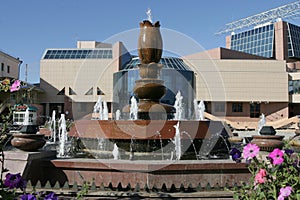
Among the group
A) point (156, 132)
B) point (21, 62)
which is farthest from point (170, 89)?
point (156, 132)

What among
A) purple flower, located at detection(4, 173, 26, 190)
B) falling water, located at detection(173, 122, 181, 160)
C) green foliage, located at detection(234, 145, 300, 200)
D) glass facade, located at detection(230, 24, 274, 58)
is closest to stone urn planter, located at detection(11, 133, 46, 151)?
purple flower, located at detection(4, 173, 26, 190)

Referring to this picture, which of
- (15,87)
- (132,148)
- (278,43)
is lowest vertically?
(132,148)

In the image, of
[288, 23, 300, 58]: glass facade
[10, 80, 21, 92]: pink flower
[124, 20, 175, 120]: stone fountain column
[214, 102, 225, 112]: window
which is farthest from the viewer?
[288, 23, 300, 58]: glass facade

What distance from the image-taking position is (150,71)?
31.1ft

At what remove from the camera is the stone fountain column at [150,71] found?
911 centimetres

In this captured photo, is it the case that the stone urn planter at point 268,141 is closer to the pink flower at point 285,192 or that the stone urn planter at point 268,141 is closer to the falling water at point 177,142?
the falling water at point 177,142

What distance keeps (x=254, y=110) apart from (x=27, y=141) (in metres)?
44.3

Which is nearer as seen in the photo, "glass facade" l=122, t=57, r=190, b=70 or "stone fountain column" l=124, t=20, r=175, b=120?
"stone fountain column" l=124, t=20, r=175, b=120

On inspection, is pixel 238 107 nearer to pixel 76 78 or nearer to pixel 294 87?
pixel 294 87

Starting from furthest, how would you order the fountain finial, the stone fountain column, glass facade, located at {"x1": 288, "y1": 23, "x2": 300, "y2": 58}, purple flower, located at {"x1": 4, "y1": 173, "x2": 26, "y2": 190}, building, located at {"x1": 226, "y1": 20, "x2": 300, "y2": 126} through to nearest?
glass facade, located at {"x1": 288, "y1": 23, "x2": 300, "y2": 58}, building, located at {"x1": 226, "y1": 20, "x2": 300, "y2": 126}, the fountain finial, the stone fountain column, purple flower, located at {"x1": 4, "y1": 173, "x2": 26, "y2": 190}

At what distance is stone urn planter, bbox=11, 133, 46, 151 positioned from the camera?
17.2 ft

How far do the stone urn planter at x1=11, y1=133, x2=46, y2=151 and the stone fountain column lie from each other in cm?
389

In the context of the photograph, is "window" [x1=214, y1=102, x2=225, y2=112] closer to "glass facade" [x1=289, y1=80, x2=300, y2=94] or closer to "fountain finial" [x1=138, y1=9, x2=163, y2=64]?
"glass facade" [x1=289, y1=80, x2=300, y2=94]

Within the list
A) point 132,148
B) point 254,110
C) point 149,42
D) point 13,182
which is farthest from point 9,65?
point 13,182
